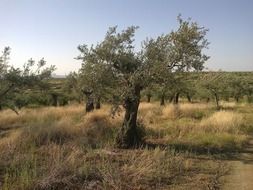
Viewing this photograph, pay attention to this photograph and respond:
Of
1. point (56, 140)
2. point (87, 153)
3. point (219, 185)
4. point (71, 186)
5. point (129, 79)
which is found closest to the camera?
point (71, 186)

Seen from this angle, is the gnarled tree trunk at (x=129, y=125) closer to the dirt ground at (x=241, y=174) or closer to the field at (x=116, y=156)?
the field at (x=116, y=156)

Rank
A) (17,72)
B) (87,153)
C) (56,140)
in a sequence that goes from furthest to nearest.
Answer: (17,72)
(56,140)
(87,153)

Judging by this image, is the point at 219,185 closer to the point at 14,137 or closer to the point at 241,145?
the point at 241,145

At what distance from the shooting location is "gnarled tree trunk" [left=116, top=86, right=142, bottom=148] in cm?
1302

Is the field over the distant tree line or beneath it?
beneath

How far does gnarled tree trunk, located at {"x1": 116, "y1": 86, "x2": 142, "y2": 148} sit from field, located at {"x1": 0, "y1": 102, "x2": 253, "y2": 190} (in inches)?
16.1

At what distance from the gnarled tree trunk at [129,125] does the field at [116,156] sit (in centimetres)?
41

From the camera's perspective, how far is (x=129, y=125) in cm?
1321

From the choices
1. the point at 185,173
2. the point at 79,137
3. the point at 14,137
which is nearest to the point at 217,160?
the point at 185,173

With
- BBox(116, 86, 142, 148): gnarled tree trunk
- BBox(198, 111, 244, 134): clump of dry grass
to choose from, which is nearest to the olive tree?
BBox(116, 86, 142, 148): gnarled tree trunk

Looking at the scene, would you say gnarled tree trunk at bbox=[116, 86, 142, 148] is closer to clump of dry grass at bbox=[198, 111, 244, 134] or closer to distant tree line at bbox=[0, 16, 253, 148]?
distant tree line at bbox=[0, 16, 253, 148]

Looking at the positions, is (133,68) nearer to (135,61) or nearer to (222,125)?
(135,61)

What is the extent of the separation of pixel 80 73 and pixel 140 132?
3.09 m

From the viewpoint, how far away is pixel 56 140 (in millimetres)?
13781
